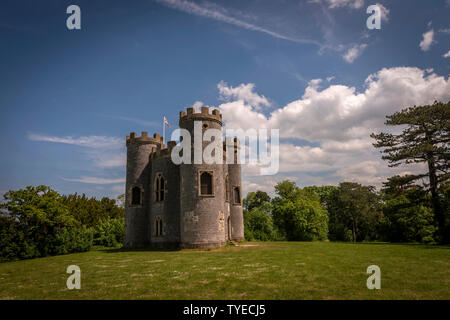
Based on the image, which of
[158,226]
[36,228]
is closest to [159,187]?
[158,226]

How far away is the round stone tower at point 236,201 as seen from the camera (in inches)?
1241

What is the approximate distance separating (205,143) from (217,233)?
8.22m

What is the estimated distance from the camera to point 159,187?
91.2ft

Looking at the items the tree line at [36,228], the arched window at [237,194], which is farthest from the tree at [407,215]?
the tree line at [36,228]

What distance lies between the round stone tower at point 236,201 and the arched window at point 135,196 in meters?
10.5

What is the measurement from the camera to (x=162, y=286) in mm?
9727

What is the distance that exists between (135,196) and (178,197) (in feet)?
19.9

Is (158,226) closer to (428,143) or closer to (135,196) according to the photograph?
(135,196)

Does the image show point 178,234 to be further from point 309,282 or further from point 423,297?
point 423,297

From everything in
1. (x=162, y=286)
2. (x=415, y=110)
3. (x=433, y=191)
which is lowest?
(x=162, y=286)

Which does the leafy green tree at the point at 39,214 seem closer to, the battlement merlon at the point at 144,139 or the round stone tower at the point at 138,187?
the round stone tower at the point at 138,187

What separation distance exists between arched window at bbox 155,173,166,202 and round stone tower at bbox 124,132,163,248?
2030 millimetres
